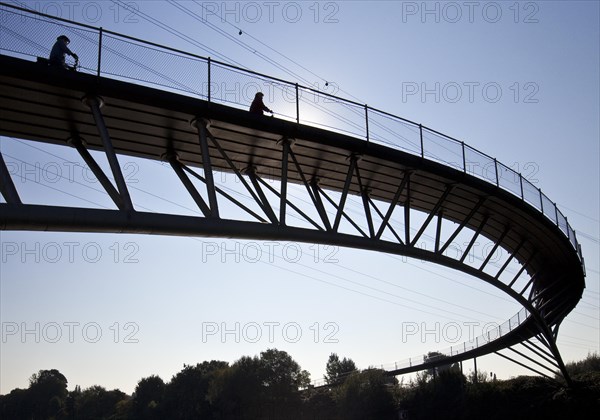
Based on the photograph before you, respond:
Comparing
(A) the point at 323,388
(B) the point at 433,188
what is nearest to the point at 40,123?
(B) the point at 433,188

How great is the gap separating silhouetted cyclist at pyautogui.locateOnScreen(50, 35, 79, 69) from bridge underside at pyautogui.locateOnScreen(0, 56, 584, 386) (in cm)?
44

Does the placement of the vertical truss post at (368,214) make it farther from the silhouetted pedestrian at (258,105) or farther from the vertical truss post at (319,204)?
the silhouetted pedestrian at (258,105)

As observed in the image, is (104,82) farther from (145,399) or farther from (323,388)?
(145,399)

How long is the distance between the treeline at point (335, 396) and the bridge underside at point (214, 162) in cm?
2079

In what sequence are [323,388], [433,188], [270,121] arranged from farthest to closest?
1. [323,388]
2. [433,188]
3. [270,121]

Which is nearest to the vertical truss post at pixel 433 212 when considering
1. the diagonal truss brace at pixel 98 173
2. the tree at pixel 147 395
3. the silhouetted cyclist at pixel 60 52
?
the diagonal truss brace at pixel 98 173

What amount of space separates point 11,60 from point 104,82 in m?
2.16

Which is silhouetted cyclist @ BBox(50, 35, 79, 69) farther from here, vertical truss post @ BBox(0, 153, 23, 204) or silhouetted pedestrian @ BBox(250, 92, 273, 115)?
silhouetted pedestrian @ BBox(250, 92, 273, 115)

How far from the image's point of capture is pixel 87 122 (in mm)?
17875

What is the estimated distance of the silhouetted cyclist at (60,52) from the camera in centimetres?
1572

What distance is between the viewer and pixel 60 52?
15.8 meters

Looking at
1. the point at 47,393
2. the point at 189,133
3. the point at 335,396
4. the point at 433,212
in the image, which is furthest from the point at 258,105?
the point at 47,393

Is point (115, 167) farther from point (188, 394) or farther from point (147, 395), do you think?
point (147, 395)

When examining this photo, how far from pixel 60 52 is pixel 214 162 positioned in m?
6.64
